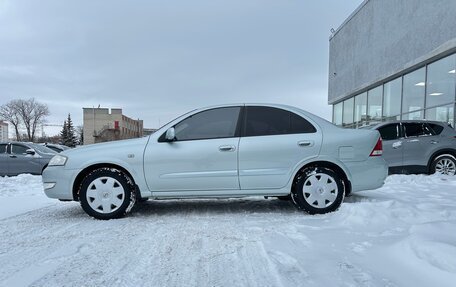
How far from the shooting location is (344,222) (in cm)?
409

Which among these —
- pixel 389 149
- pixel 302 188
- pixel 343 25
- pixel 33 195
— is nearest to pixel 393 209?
pixel 302 188

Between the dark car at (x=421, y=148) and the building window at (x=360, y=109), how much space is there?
12.1m

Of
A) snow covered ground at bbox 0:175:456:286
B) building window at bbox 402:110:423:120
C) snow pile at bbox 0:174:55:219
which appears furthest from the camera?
building window at bbox 402:110:423:120

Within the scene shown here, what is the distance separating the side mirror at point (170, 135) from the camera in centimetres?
467

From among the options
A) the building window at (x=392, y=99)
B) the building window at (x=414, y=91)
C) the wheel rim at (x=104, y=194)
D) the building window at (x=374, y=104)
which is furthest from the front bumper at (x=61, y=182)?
the building window at (x=374, y=104)

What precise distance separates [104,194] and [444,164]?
26.2ft

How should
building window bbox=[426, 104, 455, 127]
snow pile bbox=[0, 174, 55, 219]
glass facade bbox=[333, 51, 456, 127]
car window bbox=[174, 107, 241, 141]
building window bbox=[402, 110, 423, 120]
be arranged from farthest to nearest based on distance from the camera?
building window bbox=[402, 110, 423, 120]
glass facade bbox=[333, 51, 456, 127]
building window bbox=[426, 104, 455, 127]
snow pile bbox=[0, 174, 55, 219]
car window bbox=[174, 107, 241, 141]

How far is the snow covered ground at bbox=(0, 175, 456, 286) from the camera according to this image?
2.61 meters

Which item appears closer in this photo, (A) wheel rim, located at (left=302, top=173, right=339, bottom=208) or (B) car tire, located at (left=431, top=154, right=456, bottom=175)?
(A) wheel rim, located at (left=302, top=173, right=339, bottom=208)

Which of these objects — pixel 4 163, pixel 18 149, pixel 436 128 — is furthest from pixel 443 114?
pixel 4 163

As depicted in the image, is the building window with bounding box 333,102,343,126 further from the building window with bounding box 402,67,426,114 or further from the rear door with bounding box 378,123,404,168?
the rear door with bounding box 378,123,404,168

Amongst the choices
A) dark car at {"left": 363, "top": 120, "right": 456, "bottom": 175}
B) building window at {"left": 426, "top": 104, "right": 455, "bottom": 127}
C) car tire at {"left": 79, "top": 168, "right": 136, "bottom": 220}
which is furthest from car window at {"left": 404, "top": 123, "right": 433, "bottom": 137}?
car tire at {"left": 79, "top": 168, "right": 136, "bottom": 220}

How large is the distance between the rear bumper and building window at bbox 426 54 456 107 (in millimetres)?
9336

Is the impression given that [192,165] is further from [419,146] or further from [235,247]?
[419,146]
